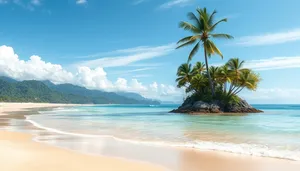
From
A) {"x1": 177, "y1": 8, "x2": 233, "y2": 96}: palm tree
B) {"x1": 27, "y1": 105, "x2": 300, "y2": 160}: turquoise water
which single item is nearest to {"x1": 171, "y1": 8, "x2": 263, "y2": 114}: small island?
{"x1": 177, "y1": 8, "x2": 233, "y2": 96}: palm tree

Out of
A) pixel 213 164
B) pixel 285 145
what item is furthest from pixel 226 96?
pixel 213 164

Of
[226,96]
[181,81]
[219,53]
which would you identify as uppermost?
[219,53]

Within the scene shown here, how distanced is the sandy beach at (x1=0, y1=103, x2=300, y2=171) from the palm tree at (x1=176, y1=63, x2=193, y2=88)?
37.7m

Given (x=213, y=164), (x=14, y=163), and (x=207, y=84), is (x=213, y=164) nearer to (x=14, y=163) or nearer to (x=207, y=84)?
(x=14, y=163)

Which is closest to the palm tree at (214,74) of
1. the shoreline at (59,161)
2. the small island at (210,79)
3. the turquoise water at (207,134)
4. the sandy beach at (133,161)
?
the small island at (210,79)

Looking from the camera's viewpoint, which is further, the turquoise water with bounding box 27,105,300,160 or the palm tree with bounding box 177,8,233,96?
the palm tree with bounding box 177,8,233,96

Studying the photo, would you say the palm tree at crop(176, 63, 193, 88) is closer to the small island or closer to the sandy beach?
the small island

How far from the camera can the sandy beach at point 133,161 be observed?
5906mm

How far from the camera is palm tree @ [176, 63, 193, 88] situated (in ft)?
149

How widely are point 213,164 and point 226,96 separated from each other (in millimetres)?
35229

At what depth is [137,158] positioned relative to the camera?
23.1 ft

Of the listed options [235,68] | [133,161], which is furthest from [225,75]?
[133,161]

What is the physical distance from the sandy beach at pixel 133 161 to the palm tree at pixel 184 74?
124 feet

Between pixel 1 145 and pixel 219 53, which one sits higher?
pixel 219 53
